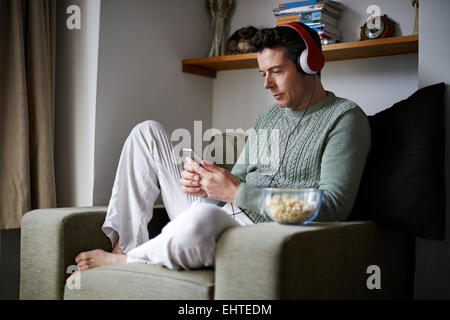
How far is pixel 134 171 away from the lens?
175 cm

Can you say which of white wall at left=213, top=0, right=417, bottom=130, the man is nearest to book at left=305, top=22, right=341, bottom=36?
white wall at left=213, top=0, right=417, bottom=130

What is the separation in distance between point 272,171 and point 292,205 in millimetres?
531

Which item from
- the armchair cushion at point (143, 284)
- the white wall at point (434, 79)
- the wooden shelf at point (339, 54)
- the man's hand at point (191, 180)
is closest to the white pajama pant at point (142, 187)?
the man's hand at point (191, 180)

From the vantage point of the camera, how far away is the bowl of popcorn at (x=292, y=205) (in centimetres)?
120

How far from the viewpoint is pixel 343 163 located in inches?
56.7

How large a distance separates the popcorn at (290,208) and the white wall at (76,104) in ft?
3.56

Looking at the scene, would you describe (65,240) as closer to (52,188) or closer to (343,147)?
(52,188)

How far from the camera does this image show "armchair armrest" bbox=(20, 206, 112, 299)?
1.53 m

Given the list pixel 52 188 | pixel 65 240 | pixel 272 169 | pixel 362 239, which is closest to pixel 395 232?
pixel 362 239

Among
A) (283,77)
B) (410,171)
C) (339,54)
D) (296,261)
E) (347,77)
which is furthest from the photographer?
(347,77)

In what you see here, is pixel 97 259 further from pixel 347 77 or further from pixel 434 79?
pixel 347 77

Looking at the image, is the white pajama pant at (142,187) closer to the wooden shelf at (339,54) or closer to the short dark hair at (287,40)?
the short dark hair at (287,40)

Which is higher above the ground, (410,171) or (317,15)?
(317,15)

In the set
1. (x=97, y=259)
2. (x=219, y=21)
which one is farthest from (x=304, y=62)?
(x=219, y=21)
